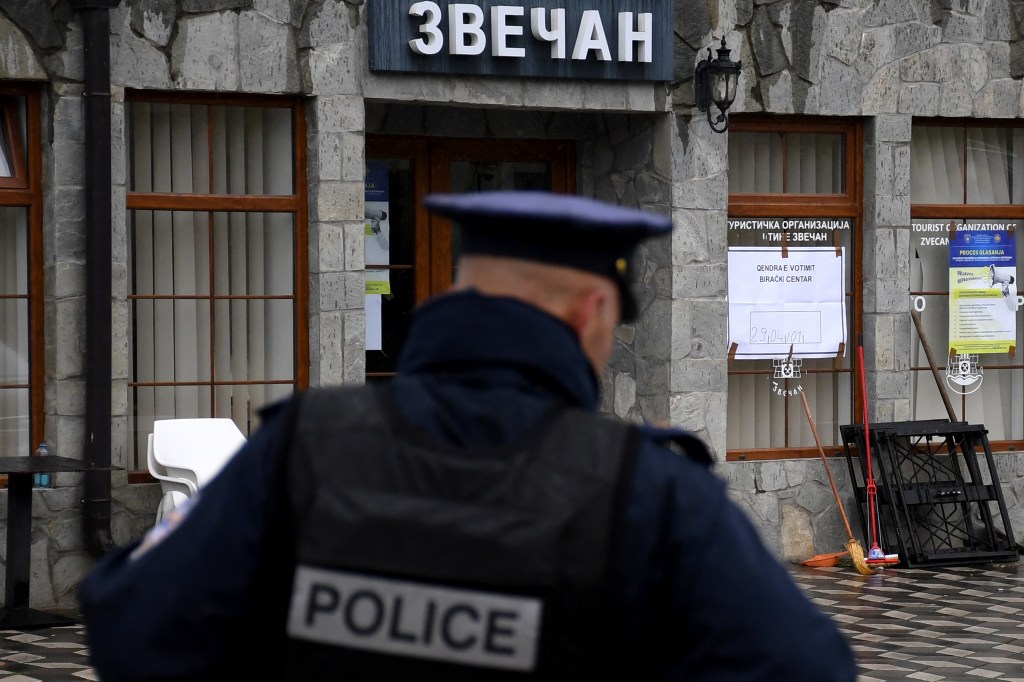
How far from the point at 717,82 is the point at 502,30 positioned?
50.9 inches

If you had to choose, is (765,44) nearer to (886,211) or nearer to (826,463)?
(886,211)

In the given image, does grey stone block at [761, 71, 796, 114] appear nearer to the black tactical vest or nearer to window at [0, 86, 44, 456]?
window at [0, 86, 44, 456]

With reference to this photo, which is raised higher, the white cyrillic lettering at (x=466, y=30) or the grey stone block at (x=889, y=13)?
the grey stone block at (x=889, y=13)

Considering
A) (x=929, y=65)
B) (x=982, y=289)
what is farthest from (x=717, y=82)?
(x=982, y=289)

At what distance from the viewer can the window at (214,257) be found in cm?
827

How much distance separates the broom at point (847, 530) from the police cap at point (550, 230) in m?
7.55

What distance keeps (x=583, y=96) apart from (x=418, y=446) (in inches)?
282

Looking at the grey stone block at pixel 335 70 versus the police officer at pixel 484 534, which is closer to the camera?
the police officer at pixel 484 534

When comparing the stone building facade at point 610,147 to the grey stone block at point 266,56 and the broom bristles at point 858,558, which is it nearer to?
the grey stone block at point 266,56

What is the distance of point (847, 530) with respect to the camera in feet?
30.8

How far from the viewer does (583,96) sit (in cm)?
886

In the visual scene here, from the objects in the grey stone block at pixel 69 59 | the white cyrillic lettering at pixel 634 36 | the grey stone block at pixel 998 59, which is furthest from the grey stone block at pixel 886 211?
the grey stone block at pixel 69 59

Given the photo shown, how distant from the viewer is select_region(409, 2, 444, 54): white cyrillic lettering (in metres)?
8.35

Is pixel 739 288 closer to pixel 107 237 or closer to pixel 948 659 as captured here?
pixel 948 659
